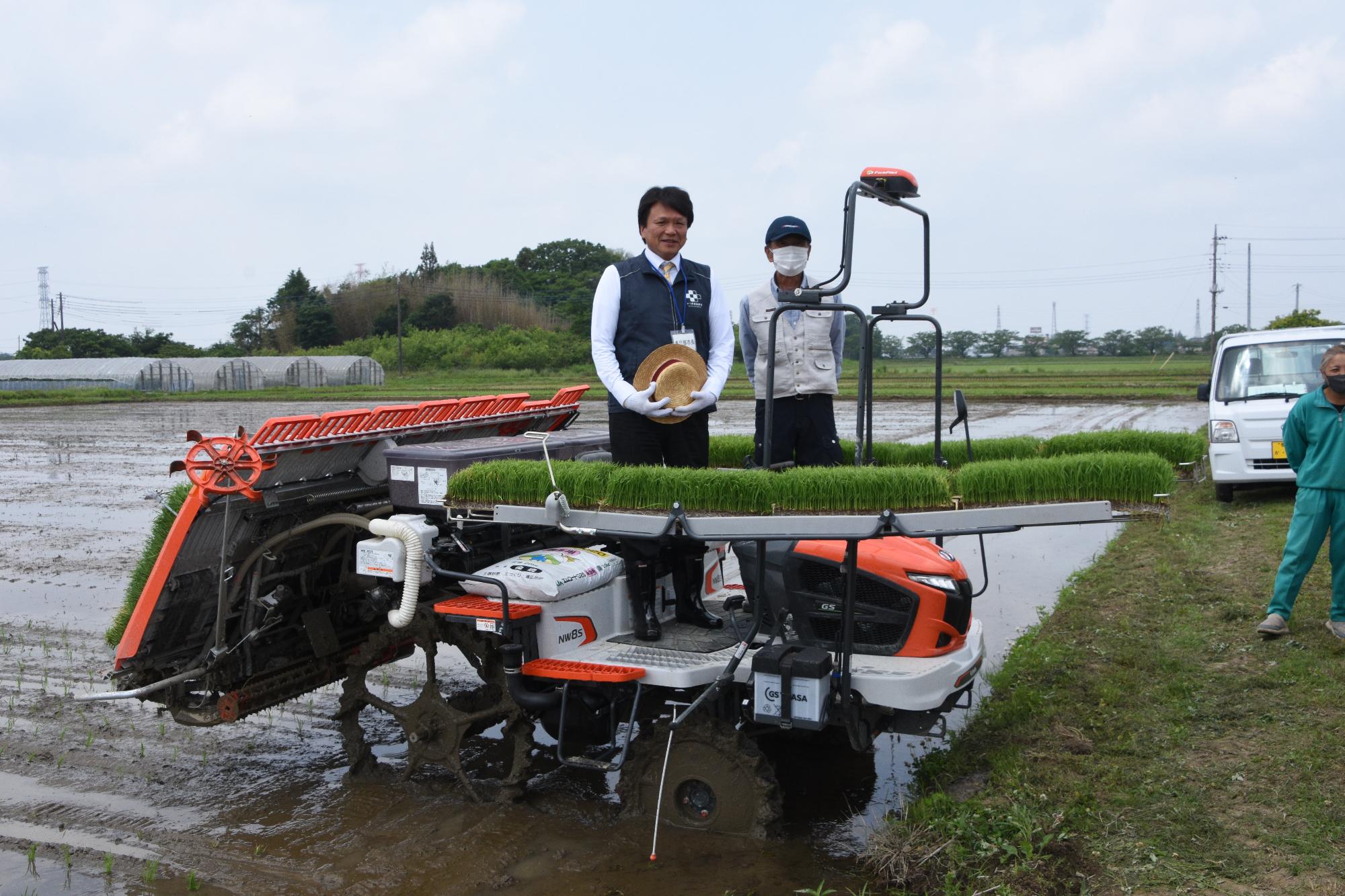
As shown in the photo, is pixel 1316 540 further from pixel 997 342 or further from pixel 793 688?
pixel 997 342

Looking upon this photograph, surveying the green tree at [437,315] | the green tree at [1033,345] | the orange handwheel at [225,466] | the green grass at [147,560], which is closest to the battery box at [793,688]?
the orange handwheel at [225,466]

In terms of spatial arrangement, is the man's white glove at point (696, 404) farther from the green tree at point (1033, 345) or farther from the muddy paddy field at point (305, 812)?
the green tree at point (1033, 345)

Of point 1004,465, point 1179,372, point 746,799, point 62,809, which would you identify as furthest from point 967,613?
point 1179,372

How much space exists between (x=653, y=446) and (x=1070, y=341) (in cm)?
8110

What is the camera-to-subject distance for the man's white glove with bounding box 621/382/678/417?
4.64 m

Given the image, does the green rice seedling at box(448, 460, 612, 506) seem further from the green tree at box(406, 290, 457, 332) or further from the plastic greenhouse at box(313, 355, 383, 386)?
the green tree at box(406, 290, 457, 332)

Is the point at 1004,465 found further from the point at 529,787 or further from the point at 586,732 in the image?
the point at 529,787

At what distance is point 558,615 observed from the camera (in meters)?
4.74

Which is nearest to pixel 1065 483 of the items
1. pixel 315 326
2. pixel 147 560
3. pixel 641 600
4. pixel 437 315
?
pixel 641 600

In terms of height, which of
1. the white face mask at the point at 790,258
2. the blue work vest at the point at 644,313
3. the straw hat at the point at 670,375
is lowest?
the straw hat at the point at 670,375

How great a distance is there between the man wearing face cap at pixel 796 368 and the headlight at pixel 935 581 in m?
0.80

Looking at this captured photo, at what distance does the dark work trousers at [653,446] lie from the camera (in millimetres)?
4895

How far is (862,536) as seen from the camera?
3.89 meters

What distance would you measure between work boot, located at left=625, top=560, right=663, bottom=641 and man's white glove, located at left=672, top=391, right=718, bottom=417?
796mm
